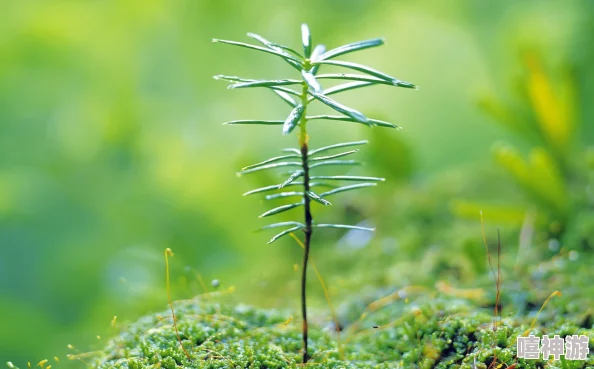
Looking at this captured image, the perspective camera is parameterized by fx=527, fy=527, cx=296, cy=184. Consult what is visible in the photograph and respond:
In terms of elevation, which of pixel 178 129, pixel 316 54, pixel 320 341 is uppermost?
pixel 178 129

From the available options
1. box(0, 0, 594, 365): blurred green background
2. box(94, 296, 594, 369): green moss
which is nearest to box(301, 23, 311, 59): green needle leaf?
box(94, 296, 594, 369): green moss

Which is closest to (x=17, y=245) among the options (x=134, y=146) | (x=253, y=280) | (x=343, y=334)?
(x=134, y=146)

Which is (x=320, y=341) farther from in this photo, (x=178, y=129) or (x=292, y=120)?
(x=178, y=129)

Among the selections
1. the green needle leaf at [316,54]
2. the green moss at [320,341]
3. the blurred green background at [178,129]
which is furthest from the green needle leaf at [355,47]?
the blurred green background at [178,129]

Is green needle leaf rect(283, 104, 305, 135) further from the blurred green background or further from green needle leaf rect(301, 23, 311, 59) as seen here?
the blurred green background

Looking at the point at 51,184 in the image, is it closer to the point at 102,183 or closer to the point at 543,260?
the point at 102,183

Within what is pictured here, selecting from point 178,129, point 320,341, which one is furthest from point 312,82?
point 178,129
